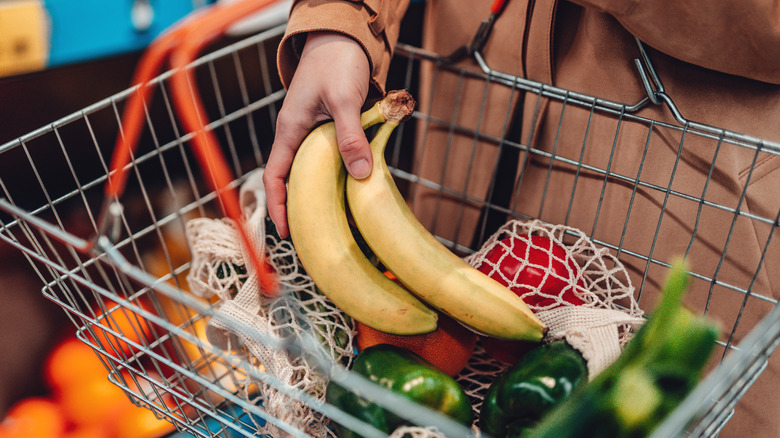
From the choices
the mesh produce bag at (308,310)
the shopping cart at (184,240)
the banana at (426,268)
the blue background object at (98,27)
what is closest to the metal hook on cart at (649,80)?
the shopping cart at (184,240)

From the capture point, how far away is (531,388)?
0.45 meters

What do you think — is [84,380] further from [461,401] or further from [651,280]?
[651,280]

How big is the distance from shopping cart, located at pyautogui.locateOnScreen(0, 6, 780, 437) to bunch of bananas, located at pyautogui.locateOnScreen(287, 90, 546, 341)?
8 centimetres

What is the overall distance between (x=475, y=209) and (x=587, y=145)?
0.22m

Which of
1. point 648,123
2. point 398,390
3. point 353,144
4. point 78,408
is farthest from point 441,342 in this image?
point 78,408

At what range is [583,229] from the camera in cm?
73

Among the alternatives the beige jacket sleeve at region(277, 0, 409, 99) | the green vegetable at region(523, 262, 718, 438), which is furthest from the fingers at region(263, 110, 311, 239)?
the green vegetable at region(523, 262, 718, 438)

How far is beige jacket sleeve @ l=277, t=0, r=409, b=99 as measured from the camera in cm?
A: 60

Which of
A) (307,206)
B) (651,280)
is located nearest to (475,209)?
(651,280)

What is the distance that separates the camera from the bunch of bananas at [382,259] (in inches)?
20.3

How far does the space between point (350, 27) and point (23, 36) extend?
42cm

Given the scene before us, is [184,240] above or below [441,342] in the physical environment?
below

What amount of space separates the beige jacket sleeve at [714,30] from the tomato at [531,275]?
229 millimetres

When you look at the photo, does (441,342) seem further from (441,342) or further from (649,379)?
(649,379)
